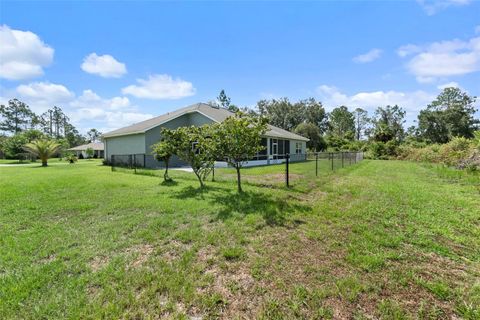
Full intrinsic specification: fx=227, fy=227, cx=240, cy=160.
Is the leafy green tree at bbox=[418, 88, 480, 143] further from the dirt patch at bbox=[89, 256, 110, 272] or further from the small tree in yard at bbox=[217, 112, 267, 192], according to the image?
the dirt patch at bbox=[89, 256, 110, 272]

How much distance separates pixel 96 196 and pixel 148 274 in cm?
552

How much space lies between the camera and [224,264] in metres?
3.21

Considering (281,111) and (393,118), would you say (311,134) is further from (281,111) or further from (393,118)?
(393,118)

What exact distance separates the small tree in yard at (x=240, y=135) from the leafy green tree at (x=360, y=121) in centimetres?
6353

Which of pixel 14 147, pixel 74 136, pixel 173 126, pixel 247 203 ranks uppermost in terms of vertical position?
pixel 74 136

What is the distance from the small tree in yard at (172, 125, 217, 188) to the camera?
8203 mm

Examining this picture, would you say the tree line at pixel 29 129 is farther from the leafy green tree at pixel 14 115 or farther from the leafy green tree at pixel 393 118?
the leafy green tree at pixel 393 118

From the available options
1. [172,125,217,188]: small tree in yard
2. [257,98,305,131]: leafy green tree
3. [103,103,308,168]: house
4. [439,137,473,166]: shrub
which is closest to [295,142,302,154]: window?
[103,103,308,168]: house

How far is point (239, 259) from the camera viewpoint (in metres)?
3.35

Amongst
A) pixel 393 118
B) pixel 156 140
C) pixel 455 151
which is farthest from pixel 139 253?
pixel 393 118

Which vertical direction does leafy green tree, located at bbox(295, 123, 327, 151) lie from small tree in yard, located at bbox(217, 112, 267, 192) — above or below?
above

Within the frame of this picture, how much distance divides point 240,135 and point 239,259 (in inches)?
189

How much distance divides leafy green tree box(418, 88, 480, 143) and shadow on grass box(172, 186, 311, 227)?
5230 cm

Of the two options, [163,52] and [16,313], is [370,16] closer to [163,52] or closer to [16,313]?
[163,52]
